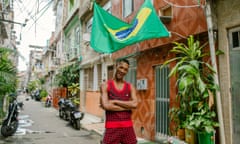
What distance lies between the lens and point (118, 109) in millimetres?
2850

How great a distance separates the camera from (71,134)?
7945 millimetres

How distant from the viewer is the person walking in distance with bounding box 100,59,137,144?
2.80m

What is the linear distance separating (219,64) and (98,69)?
8080 mm

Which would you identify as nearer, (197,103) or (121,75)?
(121,75)

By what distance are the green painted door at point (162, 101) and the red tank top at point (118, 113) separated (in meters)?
3.00

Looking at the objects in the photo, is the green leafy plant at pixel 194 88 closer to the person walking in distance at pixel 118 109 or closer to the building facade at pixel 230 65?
the building facade at pixel 230 65

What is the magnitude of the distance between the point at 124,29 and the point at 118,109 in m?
2.95

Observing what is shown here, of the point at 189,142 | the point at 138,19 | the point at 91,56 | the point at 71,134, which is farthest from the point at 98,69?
the point at 189,142

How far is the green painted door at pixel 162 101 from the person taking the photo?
589cm

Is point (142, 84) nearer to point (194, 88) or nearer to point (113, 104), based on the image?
point (194, 88)

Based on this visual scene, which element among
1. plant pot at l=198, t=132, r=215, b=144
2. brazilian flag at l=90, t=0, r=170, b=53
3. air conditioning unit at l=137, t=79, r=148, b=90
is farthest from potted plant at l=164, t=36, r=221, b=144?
air conditioning unit at l=137, t=79, r=148, b=90

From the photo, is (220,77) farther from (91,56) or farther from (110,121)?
(91,56)

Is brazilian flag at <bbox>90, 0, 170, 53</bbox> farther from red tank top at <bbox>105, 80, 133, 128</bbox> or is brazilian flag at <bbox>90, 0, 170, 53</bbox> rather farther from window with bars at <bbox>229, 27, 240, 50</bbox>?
red tank top at <bbox>105, 80, 133, 128</bbox>

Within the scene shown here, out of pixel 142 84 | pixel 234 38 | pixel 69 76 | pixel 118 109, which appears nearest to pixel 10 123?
pixel 142 84
